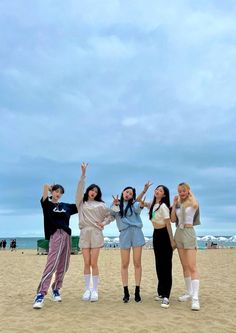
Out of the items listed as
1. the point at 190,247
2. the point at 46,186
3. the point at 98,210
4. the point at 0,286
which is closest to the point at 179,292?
the point at 190,247

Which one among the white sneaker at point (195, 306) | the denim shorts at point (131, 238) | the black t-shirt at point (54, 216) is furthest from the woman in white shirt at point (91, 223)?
the white sneaker at point (195, 306)

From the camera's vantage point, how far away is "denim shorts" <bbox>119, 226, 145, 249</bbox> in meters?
7.36

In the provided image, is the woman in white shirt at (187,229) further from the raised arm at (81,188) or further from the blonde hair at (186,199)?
the raised arm at (81,188)

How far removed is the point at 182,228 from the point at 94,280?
1.91m

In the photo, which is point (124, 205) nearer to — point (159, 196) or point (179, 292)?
point (159, 196)

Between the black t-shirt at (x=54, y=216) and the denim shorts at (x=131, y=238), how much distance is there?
103cm

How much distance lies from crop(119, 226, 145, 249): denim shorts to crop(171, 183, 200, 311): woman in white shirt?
636 millimetres

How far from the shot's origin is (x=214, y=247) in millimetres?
48969

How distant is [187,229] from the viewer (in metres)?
7.27

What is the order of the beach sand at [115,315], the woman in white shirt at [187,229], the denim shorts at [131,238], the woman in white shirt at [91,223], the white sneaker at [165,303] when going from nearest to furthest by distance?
1. the beach sand at [115,315]
2. the white sneaker at [165,303]
3. the woman in white shirt at [187,229]
4. the denim shorts at [131,238]
5. the woman in white shirt at [91,223]

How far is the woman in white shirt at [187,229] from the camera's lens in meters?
7.11

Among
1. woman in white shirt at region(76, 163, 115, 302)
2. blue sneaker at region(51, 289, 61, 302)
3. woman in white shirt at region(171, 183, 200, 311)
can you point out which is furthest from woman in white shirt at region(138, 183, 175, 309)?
blue sneaker at region(51, 289, 61, 302)

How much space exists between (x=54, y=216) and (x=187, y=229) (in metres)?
2.43

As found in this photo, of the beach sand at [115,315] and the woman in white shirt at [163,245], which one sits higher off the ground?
the woman in white shirt at [163,245]
